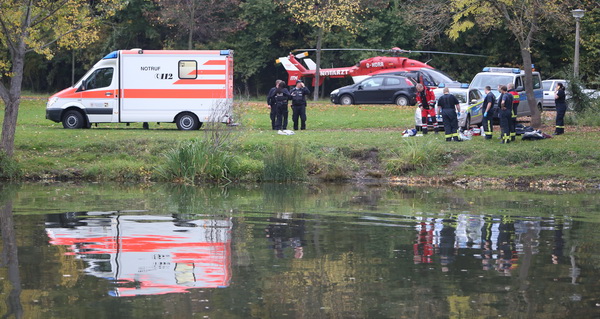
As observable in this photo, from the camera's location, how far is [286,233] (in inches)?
524

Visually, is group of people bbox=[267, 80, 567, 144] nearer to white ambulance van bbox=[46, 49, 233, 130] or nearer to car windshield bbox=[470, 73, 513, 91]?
white ambulance van bbox=[46, 49, 233, 130]

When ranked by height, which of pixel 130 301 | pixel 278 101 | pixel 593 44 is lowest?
pixel 130 301

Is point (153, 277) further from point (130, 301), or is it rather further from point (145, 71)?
point (145, 71)

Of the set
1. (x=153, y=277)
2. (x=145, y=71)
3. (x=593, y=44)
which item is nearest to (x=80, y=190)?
(x=145, y=71)

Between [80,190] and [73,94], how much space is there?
337 inches

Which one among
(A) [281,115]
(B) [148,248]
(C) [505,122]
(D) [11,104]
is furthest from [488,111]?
(B) [148,248]

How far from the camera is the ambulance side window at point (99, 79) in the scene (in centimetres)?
2695

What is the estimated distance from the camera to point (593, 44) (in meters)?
46.2

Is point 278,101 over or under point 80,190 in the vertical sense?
over

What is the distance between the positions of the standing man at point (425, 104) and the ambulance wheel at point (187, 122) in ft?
23.2

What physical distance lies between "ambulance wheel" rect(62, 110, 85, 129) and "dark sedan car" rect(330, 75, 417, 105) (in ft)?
46.5

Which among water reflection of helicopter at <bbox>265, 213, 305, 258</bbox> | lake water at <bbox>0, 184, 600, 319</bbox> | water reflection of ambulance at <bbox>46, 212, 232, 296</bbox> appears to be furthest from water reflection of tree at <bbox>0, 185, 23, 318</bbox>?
water reflection of helicopter at <bbox>265, 213, 305, 258</bbox>

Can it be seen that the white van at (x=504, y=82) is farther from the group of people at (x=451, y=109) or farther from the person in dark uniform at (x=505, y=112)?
the person in dark uniform at (x=505, y=112)

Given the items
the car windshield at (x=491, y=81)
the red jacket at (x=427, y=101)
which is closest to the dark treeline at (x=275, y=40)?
the car windshield at (x=491, y=81)
